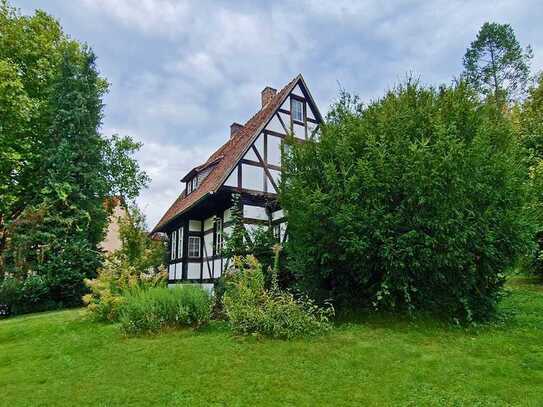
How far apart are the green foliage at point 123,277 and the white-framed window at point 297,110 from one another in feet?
22.5

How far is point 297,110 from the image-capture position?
14562mm

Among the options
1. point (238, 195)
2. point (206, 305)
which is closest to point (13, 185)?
point (238, 195)

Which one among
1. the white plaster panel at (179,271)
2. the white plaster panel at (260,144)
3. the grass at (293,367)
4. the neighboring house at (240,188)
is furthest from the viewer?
the white plaster panel at (179,271)

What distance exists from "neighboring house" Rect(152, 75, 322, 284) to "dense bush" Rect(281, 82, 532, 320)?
389cm

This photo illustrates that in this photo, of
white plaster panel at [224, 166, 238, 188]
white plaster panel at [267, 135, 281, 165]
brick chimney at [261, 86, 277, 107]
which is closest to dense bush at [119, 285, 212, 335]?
white plaster panel at [224, 166, 238, 188]

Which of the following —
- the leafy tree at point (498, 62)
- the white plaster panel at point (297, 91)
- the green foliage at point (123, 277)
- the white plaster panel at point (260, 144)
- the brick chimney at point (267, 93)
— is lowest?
the green foliage at point (123, 277)

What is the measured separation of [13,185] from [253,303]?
14086 mm

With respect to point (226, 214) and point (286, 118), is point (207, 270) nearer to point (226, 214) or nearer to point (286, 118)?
point (226, 214)

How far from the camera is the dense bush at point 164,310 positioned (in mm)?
6848

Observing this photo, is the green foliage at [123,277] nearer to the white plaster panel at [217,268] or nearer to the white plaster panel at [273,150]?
the white plaster panel at [217,268]

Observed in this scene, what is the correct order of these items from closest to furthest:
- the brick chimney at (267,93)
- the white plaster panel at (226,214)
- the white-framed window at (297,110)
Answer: the white plaster panel at (226,214)
the white-framed window at (297,110)
the brick chimney at (267,93)

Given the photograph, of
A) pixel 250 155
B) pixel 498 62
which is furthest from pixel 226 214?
pixel 498 62

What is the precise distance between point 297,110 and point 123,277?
29.6ft

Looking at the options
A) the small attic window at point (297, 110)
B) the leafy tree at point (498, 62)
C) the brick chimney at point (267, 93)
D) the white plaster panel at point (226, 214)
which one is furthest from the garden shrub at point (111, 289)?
the leafy tree at point (498, 62)
